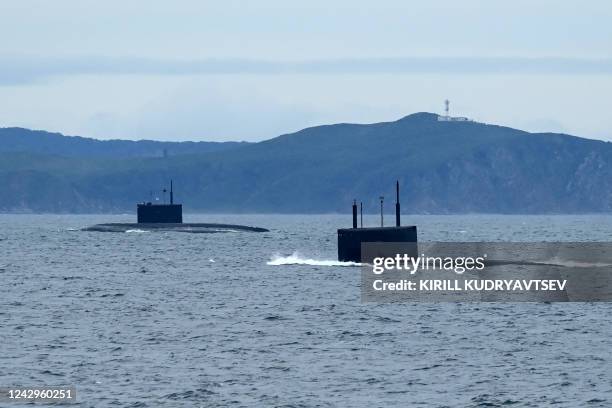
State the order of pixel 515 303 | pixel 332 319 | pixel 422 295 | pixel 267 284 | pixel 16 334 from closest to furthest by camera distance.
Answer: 1. pixel 16 334
2. pixel 332 319
3. pixel 515 303
4. pixel 422 295
5. pixel 267 284

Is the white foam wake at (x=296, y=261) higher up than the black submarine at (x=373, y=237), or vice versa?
the black submarine at (x=373, y=237)

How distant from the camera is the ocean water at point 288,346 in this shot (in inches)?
1734

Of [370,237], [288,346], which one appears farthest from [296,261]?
[288,346]

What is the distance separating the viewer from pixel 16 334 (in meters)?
58.8

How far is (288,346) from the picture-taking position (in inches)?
2164

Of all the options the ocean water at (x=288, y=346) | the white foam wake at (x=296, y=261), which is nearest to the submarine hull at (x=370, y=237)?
the ocean water at (x=288, y=346)

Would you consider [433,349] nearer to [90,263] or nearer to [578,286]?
[578,286]

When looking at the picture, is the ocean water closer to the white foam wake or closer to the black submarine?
the black submarine

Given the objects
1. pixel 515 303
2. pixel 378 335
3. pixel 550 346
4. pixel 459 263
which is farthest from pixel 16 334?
pixel 459 263

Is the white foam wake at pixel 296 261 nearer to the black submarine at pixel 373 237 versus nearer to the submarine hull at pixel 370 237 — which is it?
the submarine hull at pixel 370 237

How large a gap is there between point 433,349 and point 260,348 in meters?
6.57

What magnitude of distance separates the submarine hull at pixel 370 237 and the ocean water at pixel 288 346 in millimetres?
3143

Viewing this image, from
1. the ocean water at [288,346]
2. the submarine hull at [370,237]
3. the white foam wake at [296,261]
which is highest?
the submarine hull at [370,237]

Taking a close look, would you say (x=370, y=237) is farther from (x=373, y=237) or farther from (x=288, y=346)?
(x=288, y=346)
